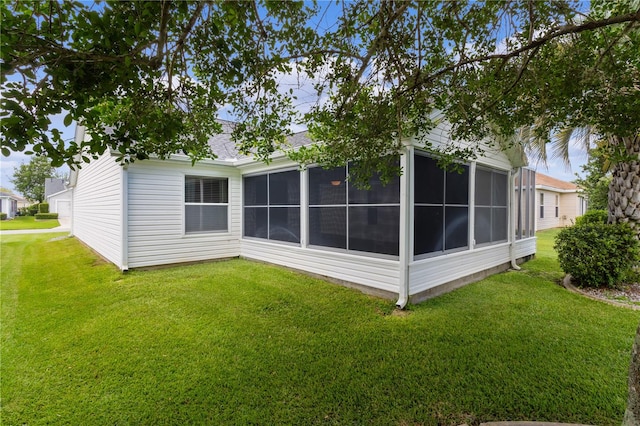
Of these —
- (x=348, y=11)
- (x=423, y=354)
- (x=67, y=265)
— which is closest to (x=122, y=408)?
(x=423, y=354)

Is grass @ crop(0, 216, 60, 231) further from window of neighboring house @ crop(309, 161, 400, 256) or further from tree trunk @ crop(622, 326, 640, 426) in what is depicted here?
tree trunk @ crop(622, 326, 640, 426)

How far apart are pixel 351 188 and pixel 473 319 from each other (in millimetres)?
3126

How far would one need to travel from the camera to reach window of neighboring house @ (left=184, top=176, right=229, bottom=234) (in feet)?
27.0

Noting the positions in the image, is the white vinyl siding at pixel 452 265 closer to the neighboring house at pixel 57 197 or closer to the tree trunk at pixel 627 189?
the tree trunk at pixel 627 189

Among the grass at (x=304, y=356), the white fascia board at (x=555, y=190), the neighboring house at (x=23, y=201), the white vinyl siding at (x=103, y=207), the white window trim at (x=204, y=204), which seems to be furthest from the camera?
the neighboring house at (x=23, y=201)

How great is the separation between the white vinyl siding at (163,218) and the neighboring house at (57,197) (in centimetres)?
2949

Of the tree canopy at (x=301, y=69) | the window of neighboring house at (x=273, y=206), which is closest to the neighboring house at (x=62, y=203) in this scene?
the window of neighboring house at (x=273, y=206)

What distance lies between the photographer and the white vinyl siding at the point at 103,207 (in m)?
7.42

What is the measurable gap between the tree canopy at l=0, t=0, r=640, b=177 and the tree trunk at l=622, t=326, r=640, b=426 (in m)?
2.31

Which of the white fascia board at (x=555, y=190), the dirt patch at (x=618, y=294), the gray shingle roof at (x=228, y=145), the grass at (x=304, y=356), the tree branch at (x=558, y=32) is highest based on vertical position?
the gray shingle roof at (x=228, y=145)

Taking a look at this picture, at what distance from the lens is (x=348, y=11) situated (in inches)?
107

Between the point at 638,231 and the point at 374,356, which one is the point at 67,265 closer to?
the point at 374,356

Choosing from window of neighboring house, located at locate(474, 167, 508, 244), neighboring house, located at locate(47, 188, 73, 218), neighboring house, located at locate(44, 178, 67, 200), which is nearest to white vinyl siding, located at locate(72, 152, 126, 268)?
window of neighboring house, located at locate(474, 167, 508, 244)

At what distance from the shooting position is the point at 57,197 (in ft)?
109
